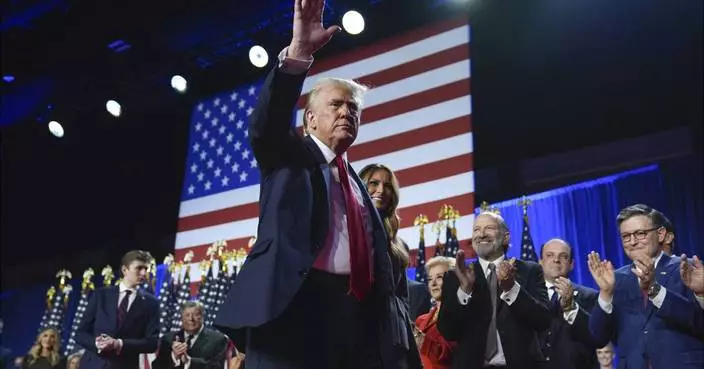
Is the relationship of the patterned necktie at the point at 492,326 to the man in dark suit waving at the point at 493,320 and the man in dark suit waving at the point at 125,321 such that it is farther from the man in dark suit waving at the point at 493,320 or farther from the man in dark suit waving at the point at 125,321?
the man in dark suit waving at the point at 125,321

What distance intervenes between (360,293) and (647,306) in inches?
81.1

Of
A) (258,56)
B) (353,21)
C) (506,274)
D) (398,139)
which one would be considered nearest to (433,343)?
(506,274)

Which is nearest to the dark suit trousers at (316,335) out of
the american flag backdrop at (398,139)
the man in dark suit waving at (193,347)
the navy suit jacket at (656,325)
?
the navy suit jacket at (656,325)

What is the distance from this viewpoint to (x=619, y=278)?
347 centimetres

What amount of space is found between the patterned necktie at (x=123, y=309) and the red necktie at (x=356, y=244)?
3.49 metres

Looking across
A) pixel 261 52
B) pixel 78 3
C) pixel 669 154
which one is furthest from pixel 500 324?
pixel 78 3

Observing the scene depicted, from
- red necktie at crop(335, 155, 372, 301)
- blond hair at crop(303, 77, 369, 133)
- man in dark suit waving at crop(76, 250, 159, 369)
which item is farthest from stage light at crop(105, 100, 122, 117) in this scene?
red necktie at crop(335, 155, 372, 301)

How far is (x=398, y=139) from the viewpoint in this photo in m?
7.17

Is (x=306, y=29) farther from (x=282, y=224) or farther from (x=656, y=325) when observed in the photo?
(x=656, y=325)

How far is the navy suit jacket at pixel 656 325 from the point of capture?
118 inches

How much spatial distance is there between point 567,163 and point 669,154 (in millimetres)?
900

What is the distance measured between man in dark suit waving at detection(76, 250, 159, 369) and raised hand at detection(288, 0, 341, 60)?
3.55 metres

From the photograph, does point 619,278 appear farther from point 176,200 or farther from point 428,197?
point 176,200

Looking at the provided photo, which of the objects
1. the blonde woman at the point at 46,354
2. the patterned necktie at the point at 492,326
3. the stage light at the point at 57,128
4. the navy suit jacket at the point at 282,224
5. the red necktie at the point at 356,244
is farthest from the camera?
the stage light at the point at 57,128
